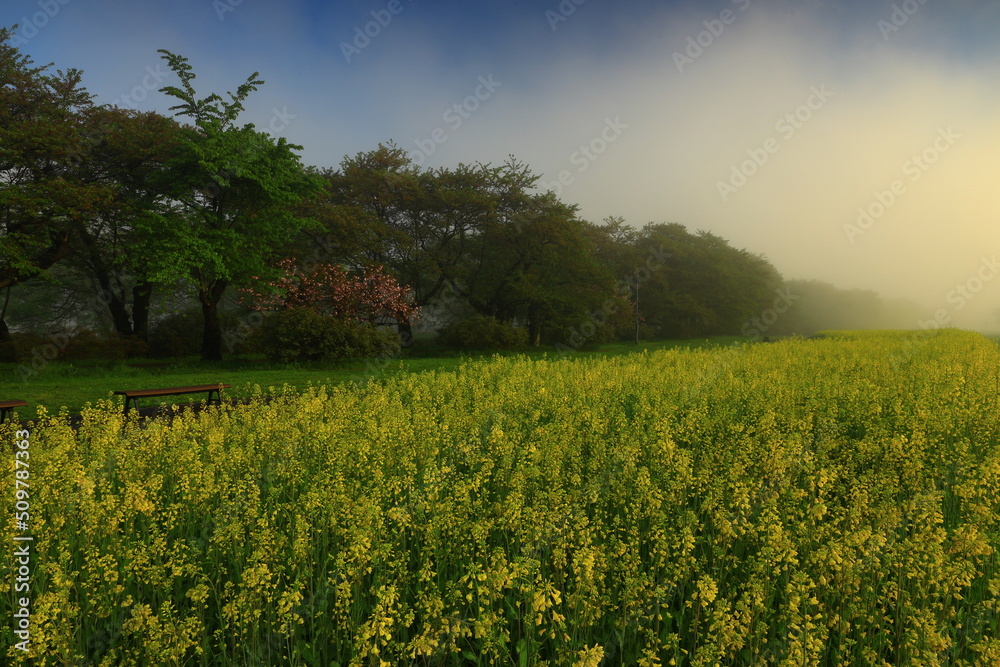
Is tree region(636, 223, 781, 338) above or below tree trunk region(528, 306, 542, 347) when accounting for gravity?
above

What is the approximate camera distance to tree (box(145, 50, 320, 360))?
20844mm

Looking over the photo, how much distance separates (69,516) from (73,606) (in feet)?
6.87

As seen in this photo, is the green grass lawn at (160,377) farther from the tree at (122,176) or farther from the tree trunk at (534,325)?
the tree trunk at (534,325)

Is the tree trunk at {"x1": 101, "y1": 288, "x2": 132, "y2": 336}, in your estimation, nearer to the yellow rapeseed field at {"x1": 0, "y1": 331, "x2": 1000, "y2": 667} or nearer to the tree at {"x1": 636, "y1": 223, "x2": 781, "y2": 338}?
the yellow rapeseed field at {"x1": 0, "y1": 331, "x2": 1000, "y2": 667}

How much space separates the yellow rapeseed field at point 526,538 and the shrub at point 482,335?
19444 millimetres

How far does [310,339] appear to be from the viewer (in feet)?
67.5

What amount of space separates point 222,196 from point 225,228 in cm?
170

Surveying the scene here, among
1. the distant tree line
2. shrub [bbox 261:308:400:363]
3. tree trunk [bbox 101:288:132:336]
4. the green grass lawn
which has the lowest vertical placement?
the green grass lawn

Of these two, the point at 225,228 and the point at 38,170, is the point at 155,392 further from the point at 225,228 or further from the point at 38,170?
the point at 38,170

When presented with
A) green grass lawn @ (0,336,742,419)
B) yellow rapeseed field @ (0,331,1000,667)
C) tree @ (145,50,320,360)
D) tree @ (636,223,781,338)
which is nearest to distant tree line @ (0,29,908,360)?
tree @ (145,50,320,360)

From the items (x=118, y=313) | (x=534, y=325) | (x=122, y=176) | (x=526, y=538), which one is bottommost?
(x=526, y=538)

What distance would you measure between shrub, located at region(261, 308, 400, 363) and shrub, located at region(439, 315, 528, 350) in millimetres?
7466

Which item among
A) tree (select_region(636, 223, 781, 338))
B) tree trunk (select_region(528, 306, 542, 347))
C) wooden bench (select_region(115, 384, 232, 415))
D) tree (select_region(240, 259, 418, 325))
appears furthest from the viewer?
tree (select_region(636, 223, 781, 338))

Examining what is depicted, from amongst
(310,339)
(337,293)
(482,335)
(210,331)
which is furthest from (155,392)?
(482,335)
